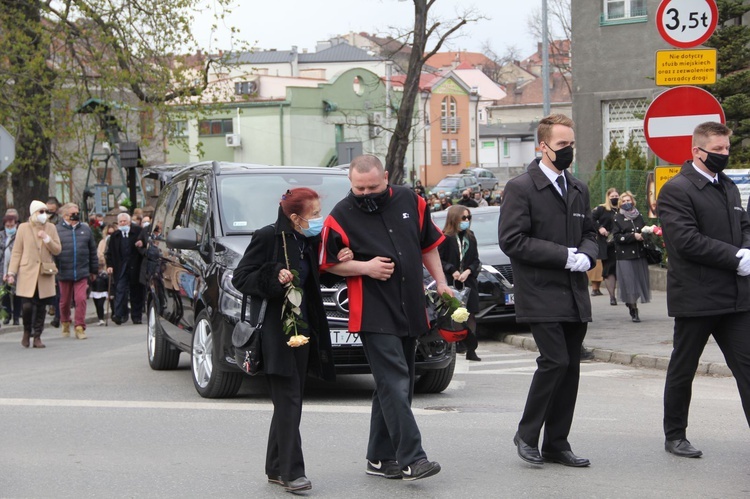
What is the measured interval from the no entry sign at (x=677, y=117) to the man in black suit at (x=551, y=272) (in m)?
4.67

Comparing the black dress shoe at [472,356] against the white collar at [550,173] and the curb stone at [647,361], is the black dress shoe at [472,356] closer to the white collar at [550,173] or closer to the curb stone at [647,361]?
the curb stone at [647,361]

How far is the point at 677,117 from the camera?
447 inches

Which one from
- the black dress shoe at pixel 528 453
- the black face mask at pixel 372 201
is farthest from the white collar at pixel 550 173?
the black dress shoe at pixel 528 453

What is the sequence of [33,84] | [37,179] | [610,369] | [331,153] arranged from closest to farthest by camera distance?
1. [610,369]
2. [33,84]
3. [37,179]
4. [331,153]

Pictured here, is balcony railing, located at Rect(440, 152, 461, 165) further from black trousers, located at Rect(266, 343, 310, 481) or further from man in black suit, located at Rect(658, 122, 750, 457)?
black trousers, located at Rect(266, 343, 310, 481)

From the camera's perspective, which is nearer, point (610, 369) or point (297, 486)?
point (297, 486)

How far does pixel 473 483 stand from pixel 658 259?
1068 centimetres

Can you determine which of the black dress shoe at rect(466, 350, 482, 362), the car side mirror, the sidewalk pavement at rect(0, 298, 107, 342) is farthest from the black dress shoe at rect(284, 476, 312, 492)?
the sidewalk pavement at rect(0, 298, 107, 342)

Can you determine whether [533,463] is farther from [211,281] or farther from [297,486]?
[211,281]

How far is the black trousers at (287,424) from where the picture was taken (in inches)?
253

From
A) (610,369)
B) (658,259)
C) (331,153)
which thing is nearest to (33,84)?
(658,259)

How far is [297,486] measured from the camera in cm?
636

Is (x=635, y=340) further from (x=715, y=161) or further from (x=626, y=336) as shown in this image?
(x=715, y=161)

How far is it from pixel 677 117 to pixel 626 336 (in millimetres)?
4189
